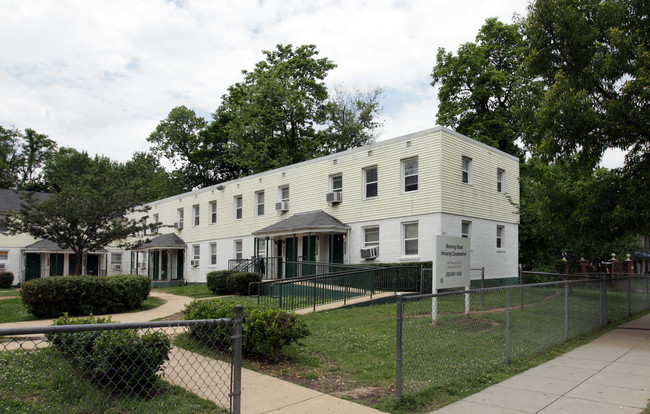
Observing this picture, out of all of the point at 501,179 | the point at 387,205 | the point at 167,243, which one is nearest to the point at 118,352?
the point at 387,205

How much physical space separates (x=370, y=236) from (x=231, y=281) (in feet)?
20.6

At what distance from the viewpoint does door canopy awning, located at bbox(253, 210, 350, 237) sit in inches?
848

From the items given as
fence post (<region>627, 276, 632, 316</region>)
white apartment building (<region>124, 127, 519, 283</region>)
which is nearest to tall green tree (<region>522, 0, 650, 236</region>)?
fence post (<region>627, 276, 632, 316</region>)

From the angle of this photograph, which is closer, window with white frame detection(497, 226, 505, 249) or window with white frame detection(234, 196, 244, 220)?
window with white frame detection(497, 226, 505, 249)

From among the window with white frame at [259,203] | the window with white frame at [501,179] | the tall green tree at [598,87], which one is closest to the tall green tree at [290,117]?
the window with white frame at [259,203]

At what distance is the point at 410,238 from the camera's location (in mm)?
19922

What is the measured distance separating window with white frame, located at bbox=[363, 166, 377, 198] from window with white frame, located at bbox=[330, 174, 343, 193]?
1.64 m

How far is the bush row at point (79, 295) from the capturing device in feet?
41.9

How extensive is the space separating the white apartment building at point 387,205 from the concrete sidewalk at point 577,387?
9862 millimetres

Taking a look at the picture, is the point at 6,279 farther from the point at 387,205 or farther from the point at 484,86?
the point at 484,86

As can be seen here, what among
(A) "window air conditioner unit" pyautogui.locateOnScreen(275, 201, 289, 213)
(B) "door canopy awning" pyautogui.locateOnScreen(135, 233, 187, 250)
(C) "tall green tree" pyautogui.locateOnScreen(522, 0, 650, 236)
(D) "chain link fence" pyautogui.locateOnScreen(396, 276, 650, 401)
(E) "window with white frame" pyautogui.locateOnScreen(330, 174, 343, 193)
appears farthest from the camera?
(B) "door canopy awning" pyautogui.locateOnScreen(135, 233, 187, 250)

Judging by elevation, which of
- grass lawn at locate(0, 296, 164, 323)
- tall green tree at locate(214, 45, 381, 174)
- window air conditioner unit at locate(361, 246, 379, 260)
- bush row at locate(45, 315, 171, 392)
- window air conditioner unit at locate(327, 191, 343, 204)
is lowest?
grass lawn at locate(0, 296, 164, 323)

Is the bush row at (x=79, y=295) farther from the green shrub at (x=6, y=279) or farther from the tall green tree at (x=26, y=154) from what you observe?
the tall green tree at (x=26, y=154)

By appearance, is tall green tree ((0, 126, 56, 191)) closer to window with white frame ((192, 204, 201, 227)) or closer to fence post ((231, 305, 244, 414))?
window with white frame ((192, 204, 201, 227))
